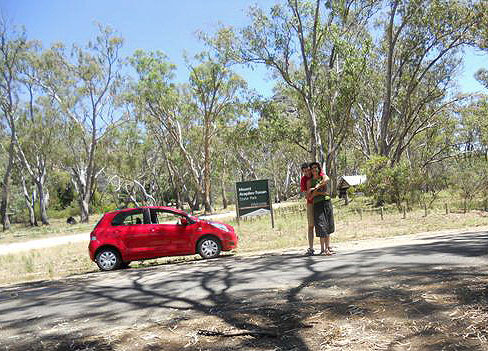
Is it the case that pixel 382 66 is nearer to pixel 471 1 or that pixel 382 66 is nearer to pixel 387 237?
pixel 471 1

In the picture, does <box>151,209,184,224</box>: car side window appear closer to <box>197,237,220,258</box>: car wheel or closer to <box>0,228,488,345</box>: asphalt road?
<box>197,237,220,258</box>: car wheel

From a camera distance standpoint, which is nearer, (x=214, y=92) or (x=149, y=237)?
(x=149, y=237)

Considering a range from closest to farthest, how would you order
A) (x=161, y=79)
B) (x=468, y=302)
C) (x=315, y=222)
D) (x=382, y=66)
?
(x=468, y=302)
(x=315, y=222)
(x=382, y=66)
(x=161, y=79)

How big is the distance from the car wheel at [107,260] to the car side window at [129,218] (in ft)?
2.44

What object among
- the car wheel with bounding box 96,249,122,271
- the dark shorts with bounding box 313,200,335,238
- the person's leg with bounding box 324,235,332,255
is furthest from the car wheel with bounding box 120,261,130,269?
the person's leg with bounding box 324,235,332,255

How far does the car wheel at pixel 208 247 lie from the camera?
11.5m

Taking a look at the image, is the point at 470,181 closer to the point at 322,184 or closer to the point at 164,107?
the point at 322,184

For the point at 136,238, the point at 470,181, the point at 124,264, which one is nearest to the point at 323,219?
the point at 136,238

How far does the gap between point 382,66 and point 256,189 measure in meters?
18.9

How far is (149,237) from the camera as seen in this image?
445 inches

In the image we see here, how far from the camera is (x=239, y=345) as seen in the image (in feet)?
13.1

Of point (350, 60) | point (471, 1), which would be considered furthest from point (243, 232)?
point (471, 1)

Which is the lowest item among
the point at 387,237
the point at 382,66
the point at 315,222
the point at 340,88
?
the point at 387,237

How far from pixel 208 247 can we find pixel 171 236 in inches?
38.7
